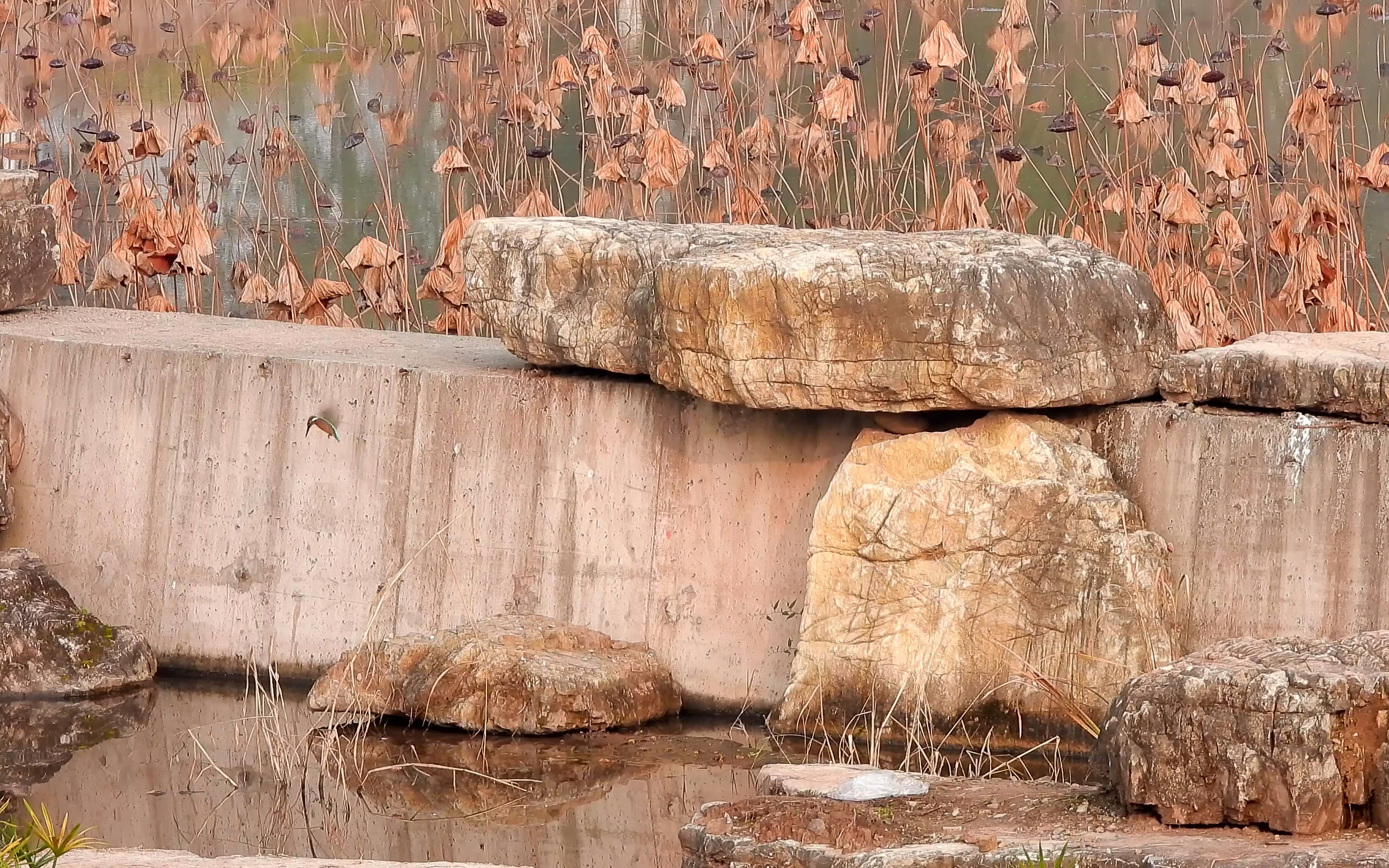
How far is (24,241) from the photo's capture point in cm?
856

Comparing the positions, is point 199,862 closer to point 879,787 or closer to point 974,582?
point 879,787

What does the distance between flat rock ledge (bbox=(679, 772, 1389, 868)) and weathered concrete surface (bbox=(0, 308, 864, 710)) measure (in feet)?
7.47

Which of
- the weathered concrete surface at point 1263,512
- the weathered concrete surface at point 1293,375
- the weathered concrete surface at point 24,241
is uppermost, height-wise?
the weathered concrete surface at point 24,241

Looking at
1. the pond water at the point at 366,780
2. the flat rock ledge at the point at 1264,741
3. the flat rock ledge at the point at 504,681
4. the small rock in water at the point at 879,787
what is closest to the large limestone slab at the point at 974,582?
the pond water at the point at 366,780

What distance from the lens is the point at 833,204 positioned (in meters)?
10.7

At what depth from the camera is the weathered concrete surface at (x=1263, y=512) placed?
22.2 ft

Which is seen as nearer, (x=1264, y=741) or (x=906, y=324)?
(x=1264, y=741)

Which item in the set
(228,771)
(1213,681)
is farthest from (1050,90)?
(1213,681)

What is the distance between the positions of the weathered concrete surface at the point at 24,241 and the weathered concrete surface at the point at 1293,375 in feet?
15.2

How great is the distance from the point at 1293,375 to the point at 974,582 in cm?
126

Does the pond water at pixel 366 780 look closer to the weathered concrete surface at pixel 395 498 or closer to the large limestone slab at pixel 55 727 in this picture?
the large limestone slab at pixel 55 727

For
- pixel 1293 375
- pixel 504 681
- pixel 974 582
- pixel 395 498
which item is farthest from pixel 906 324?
pixel 395 498

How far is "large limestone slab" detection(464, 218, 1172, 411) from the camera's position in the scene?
6.86 metres

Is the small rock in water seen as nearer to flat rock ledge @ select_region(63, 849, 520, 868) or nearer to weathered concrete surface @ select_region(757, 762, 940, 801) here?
weathered concrete surface @ select_region(757, 762, 940, 801)
